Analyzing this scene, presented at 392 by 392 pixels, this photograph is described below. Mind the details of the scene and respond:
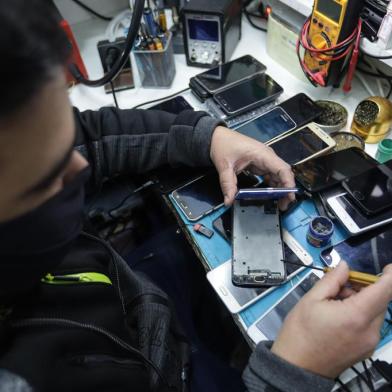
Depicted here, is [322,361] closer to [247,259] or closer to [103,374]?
[247,259]

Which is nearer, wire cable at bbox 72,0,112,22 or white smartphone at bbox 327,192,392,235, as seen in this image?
white smartphone at bbox 327,192,392,235

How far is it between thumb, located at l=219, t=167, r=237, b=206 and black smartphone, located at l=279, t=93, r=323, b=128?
0.80 ft

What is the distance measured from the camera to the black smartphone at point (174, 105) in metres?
0.91

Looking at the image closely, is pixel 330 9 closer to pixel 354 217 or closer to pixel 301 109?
pixel 301 109

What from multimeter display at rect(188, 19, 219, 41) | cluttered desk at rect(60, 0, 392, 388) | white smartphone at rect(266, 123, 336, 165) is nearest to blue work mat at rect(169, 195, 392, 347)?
cluttered desk at rect(60, 0, 392, 388)

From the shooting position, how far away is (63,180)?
41 cm

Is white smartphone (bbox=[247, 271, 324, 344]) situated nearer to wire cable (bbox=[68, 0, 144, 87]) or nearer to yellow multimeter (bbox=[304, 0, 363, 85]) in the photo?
yellow multimeter (bbox=[304, 0, 363, 85])

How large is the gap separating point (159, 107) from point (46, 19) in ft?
2.00

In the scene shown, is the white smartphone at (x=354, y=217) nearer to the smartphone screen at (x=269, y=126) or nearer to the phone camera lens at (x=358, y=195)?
the phone camera lens at (x=358, y=195)

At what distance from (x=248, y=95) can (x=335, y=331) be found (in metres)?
0.61

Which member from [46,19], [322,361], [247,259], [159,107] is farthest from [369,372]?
[159,107]

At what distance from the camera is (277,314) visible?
58 cm

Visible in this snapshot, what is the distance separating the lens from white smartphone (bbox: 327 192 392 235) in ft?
2.04

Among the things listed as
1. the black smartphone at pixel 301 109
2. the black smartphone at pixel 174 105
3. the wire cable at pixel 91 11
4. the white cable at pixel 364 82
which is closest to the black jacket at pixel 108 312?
the black smartphone at pixel 174 105
